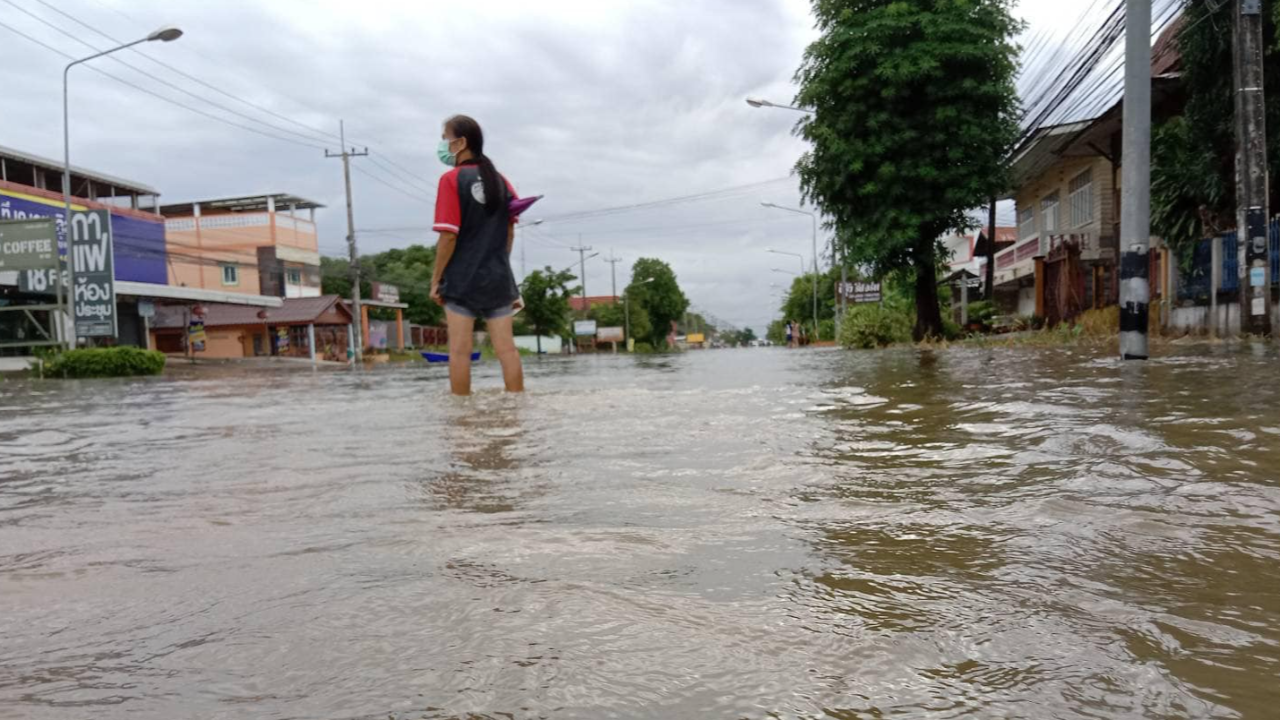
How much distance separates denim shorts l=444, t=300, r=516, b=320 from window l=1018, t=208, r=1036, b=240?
28220mm

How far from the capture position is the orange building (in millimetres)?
38656

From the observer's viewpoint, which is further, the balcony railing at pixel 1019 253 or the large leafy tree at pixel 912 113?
the balcony railing at pixel 1019 253

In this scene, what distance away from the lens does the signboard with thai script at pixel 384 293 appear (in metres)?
50.4

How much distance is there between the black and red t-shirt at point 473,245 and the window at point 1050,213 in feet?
81.7

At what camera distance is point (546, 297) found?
52.5 m

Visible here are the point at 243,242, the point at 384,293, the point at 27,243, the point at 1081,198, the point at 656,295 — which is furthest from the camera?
the point at 656,295

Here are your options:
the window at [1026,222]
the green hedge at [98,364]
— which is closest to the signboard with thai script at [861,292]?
the window at [1026,222]

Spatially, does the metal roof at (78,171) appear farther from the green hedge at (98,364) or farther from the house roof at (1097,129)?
the house roof at (1097,129)

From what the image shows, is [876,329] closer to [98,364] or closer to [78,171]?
[98,364]

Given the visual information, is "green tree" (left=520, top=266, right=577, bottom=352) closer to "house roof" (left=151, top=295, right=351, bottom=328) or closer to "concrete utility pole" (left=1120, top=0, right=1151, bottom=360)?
"house roof" (left=151, top=295, right=351, bottom=328)

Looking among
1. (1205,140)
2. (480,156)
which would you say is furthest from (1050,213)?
(480,156)

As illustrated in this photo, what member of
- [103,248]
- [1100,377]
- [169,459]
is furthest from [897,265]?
[103,248]

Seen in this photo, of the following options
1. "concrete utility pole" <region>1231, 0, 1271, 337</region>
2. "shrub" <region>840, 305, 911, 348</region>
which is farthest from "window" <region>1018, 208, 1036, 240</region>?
"concrete utility pole" <region>1231, 0, 1271, 337</region>

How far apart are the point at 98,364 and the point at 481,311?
1484 cm
